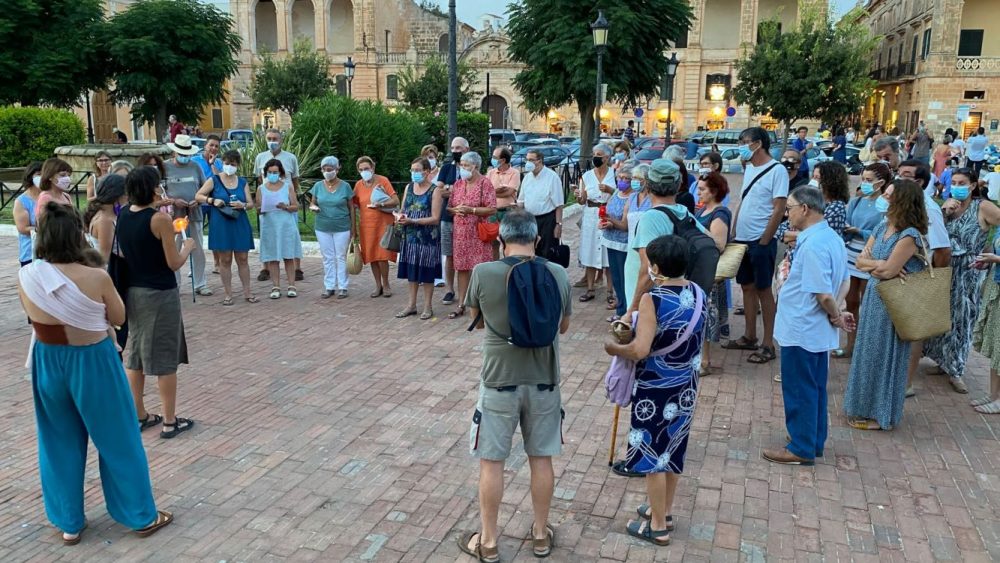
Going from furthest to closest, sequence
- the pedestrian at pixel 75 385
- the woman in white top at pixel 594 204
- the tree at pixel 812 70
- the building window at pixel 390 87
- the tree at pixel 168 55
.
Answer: the building window at pixel 390 87 < the tree at pixel 812 70 < the tree at pixel 168 55 < the woman in white top at pixel 594 204 < the pedestrian at pixel 75 385

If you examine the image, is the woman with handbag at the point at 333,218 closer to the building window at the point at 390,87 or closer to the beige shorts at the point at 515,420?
the beige shorts at the point at 515,420

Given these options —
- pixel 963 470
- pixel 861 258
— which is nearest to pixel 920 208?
pixel 861 258

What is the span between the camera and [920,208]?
523cm

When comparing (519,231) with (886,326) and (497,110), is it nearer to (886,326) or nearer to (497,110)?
(886,326)

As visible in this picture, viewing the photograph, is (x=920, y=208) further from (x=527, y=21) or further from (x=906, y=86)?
(x=906, y=86)

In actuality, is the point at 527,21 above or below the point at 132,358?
above

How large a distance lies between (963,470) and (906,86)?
164 feet

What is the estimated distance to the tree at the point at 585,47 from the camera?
22.0 m

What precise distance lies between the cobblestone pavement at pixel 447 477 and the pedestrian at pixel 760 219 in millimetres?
554

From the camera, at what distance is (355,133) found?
15875 mm

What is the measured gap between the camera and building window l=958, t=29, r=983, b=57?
41.7 metres

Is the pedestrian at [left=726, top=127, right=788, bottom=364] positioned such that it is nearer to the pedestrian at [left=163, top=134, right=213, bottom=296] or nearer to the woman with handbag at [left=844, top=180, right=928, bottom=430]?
the woman with handbag at [left=844, top=180, right=928, bottom=430]

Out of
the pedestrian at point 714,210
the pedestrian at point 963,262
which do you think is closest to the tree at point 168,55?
the pedestrian at point 714,210

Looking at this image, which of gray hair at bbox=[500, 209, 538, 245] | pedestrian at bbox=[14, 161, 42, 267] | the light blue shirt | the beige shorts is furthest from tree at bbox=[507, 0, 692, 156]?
the beige shorts
